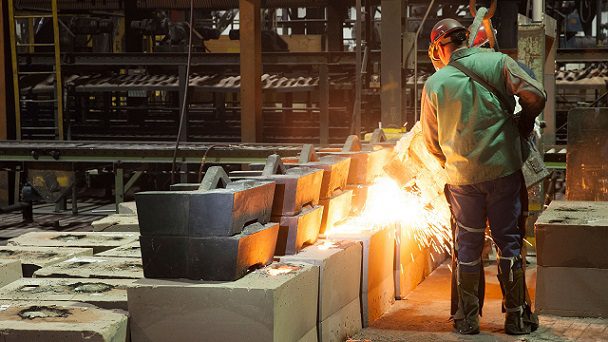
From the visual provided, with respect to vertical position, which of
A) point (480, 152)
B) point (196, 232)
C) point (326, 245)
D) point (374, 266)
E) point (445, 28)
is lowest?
point (374, 266)

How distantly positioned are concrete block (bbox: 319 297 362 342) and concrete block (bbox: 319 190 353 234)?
18.6 inches

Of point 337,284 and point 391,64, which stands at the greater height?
point 391,64

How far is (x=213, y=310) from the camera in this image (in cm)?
344

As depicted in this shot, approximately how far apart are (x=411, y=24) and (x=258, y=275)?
53.3 feet

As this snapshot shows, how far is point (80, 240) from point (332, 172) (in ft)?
6.32

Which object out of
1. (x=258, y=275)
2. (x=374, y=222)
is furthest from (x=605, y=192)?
(x=258, y=275)

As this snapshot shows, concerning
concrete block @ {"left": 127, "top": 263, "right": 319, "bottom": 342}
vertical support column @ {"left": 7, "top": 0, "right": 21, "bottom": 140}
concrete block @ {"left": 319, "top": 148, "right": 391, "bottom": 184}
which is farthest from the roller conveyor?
concrete block @ {"left": 127, "top": 263, "right": 319, "bottom": 342}

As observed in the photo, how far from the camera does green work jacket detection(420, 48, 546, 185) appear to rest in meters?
4.29

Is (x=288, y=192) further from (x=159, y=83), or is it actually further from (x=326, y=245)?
(x=159, y=83)

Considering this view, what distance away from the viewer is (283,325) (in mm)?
3502

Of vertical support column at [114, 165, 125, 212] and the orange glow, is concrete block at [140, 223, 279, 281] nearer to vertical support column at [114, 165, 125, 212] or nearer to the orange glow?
the orange glow

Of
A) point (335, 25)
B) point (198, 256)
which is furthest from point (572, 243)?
point (335, 25)

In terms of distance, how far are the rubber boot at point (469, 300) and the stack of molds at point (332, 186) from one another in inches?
32.7

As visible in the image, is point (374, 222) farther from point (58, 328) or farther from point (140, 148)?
point (140, 148)
